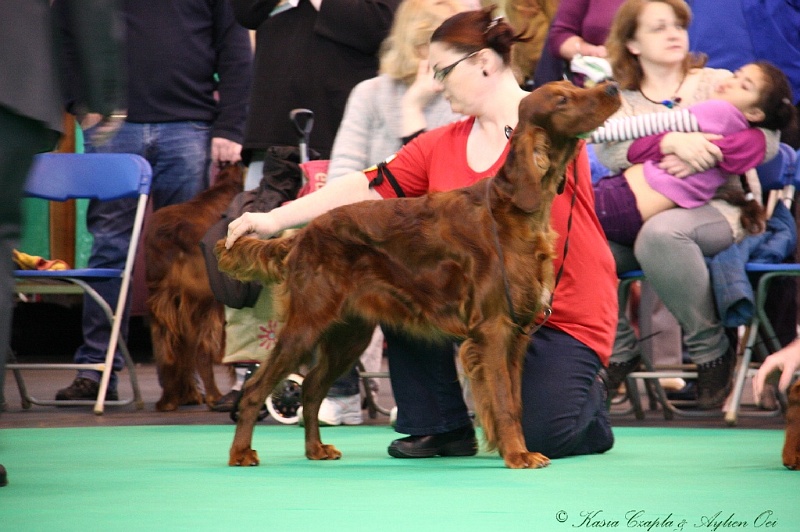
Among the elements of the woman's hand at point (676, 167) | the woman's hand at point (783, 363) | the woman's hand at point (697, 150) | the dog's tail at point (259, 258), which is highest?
the woman's hand at point (697, 150)

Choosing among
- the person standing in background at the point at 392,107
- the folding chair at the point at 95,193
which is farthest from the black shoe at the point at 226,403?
the person standing in background at the point at 392,107

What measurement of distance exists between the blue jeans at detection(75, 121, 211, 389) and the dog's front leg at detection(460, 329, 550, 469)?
280 centimetres

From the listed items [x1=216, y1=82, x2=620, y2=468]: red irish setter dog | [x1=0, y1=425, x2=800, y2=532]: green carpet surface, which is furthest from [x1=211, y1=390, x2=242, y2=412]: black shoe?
[x1=216, y1=82, x2=620, y2=468]: red irish setter dog

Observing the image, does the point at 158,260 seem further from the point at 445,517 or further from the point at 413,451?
the point at 445,517

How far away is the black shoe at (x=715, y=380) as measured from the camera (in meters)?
4.57

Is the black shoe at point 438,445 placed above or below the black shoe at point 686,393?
above

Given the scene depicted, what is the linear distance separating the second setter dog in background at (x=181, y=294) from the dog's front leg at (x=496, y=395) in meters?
2.25

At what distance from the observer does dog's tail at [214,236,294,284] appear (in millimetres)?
3189

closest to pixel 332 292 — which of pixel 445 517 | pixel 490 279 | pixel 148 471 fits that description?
pixel 490 279

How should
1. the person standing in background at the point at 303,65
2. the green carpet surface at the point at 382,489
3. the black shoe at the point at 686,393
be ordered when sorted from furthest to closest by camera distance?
the black shoe at the point at 686,393
the person standing in background at the point at 303,65
the green carpet surface at the point at 382,489

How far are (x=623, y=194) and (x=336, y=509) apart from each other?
2.51 meters

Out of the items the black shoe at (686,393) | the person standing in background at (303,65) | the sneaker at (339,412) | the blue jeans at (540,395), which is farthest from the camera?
the black shoe at (686,393)

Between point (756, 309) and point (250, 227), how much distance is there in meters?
2.21

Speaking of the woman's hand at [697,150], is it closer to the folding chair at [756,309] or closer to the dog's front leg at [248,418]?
the folding chair at [756,309]
